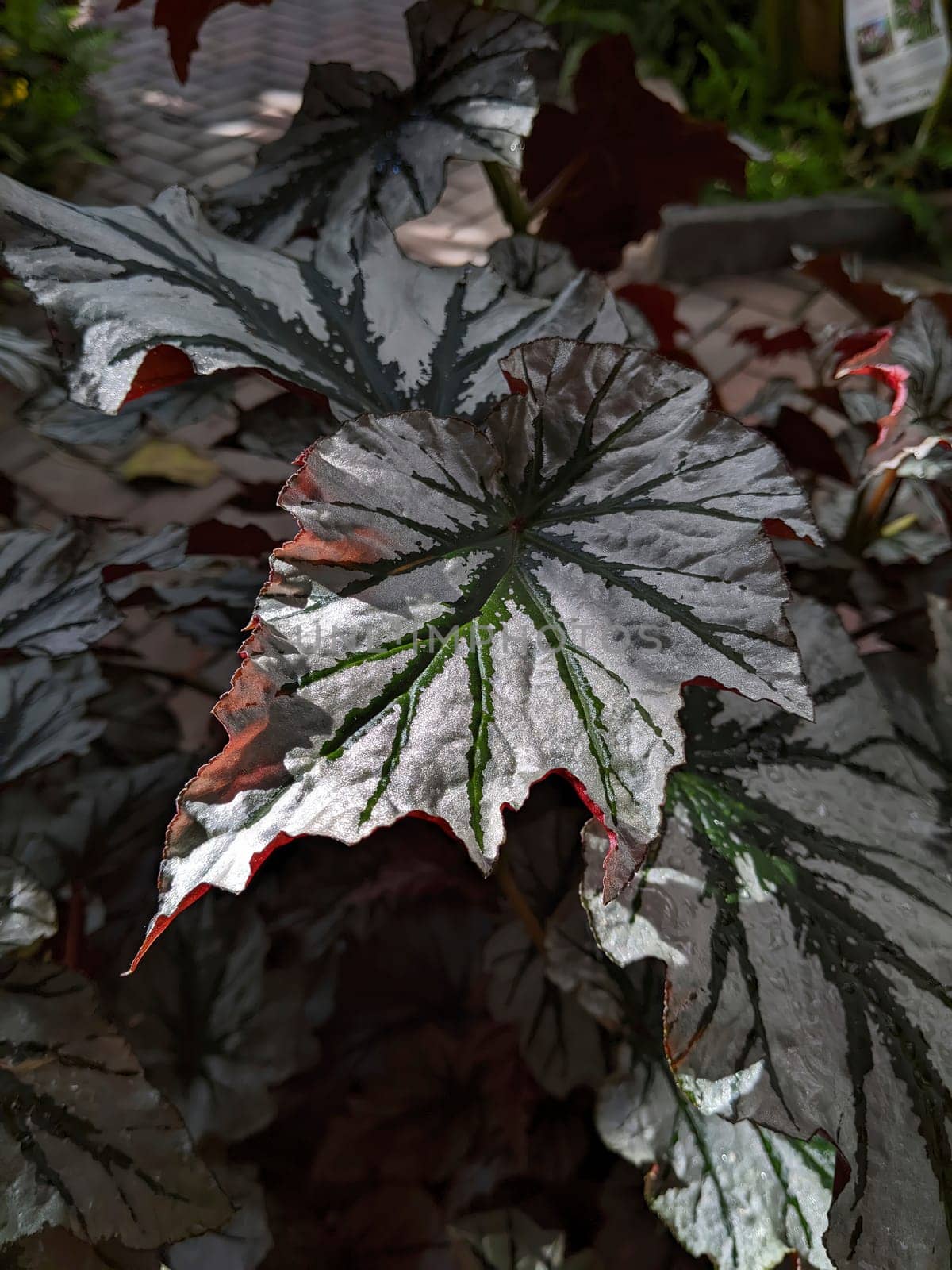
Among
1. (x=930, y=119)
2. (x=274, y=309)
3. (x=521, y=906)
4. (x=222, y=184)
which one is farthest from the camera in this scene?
(x=930, y=119)

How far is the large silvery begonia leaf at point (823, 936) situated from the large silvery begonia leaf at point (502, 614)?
210 millimetres

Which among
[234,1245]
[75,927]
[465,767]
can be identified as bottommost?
[234,1245]

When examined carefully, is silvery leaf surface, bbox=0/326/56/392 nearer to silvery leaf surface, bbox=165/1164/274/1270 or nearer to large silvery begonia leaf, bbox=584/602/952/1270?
large silvery begonia leaf, bbox=584/602/952/1270

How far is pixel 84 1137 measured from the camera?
655 mm

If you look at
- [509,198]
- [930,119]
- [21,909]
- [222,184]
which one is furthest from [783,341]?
[930,119]

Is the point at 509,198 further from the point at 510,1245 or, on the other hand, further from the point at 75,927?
the point at 510,1245

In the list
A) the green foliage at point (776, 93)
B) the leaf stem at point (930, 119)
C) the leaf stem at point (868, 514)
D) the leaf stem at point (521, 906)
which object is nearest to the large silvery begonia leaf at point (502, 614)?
the leaf stem at point (521, 906)

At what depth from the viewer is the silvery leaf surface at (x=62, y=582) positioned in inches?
32.4

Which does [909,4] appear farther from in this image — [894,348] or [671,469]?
[671,469]

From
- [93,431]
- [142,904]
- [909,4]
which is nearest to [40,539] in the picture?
[93,431]

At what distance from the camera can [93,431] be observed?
3.48 ft

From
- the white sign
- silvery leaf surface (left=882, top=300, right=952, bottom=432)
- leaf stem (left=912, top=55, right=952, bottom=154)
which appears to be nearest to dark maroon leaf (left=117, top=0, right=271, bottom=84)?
silvery leaf surface (left=882, top=300, right=952, bottom=432)

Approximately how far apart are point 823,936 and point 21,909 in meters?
0.64

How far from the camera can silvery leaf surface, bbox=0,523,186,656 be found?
2.70ft
